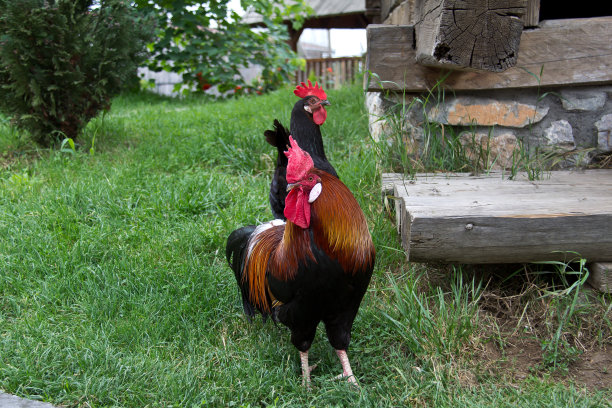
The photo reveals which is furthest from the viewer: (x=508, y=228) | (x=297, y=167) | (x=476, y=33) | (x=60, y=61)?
(x=60, y=61)

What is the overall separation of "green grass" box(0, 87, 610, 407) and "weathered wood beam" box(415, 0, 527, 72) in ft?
3.67

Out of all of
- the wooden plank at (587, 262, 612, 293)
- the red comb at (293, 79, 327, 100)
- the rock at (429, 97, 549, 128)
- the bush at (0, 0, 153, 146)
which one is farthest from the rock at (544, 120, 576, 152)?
the bush at (0, 0, 153, 146)

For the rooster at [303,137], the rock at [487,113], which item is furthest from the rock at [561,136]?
the rooster at [303,137]

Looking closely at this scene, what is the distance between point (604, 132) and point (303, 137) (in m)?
2.07

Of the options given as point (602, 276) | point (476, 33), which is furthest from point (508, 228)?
point (476, 33)

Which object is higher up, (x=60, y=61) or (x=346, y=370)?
(x=60, y=61)

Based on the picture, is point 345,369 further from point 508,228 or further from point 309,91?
point 309,91

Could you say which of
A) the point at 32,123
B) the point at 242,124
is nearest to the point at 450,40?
the point at 242,124

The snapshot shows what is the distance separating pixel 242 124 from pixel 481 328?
391cm

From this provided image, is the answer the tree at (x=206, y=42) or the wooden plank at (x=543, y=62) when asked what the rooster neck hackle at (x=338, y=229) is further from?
the tree at (x=206, y=42)

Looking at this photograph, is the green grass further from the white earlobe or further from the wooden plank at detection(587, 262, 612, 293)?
the white earlobe

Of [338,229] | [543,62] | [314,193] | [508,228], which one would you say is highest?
[543,62]

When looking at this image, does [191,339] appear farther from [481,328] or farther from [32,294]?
[481,328]

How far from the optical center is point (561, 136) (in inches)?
131
